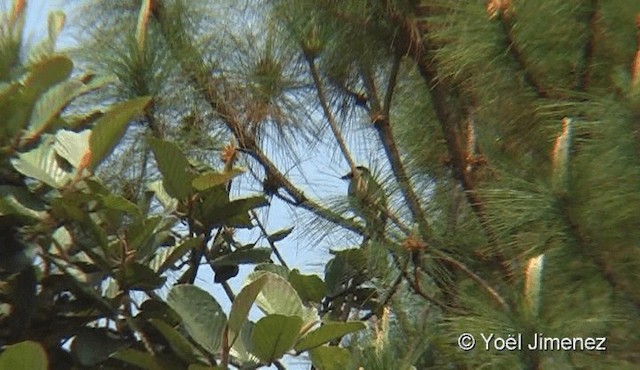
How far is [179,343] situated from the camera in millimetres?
1174

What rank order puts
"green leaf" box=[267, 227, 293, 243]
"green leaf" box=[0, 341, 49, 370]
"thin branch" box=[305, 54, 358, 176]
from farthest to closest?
"thin branch" box=[305, 54, 358, 176], "green leaf" box=[267, 227, 293, 243], "green leaf" box=[0, 341, 49, 370]

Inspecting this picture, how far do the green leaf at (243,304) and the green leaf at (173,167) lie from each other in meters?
0.14

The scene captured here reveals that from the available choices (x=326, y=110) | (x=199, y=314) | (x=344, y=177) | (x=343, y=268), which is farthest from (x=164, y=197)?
(x=326, y=110)

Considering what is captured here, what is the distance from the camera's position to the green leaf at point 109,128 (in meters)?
1.13

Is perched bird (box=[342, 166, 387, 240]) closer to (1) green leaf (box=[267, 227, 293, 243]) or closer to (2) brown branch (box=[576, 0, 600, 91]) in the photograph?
(1) green leaf (box=[267, 227, 293, 243])

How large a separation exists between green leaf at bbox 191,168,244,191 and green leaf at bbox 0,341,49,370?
11.8 inches

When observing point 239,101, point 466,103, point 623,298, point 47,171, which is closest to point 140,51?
A: point 239,101

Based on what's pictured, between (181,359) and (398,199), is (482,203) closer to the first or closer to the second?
(398,199)

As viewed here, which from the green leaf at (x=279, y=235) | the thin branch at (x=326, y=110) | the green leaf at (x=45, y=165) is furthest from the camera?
the thin branch at (x=326, y=110)

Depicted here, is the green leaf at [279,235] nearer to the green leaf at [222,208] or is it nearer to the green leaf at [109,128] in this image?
the green leaf at [222,208]

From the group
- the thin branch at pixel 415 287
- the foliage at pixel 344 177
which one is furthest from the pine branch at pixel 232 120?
the thin branch at pixel 415 287

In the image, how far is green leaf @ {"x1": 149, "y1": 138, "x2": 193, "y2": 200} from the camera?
47.6 inches

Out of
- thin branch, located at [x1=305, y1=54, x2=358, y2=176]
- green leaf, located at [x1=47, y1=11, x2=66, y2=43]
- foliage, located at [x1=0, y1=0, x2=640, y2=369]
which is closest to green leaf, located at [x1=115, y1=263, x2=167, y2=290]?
foliage, located at [x1=0, y1=0, x2=640, y2=369]

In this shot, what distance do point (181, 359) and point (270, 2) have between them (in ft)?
2.96
